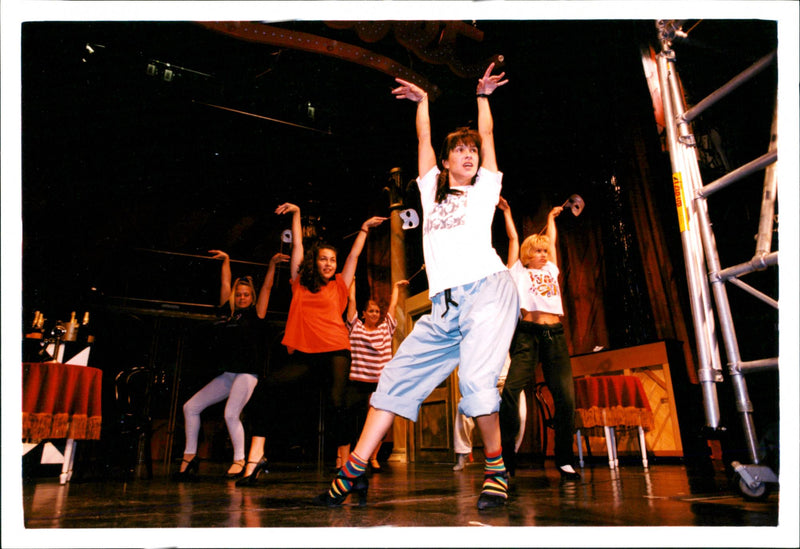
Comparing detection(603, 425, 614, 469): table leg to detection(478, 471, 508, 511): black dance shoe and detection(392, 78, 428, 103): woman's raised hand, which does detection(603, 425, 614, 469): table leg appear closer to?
detection(478, 471, 508, 511): black dance shoe

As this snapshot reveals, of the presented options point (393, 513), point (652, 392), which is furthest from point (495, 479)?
point (652, 392)

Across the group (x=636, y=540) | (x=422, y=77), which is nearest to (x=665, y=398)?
(x=422, y=77)

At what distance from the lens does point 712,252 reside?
1941mm

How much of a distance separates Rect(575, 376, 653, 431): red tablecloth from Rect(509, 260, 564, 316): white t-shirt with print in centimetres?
130

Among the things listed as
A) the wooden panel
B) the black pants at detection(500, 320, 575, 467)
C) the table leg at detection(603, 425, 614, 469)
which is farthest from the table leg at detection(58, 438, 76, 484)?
the wooden panel

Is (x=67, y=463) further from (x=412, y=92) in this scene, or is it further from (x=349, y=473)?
(x=412, y=92)

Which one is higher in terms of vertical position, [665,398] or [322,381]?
[322,381]

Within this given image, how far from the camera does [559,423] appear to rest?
3098 millimetres

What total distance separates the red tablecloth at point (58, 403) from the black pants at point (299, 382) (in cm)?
123

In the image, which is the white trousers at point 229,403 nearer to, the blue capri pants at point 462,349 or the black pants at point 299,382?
the black pants at point 299,382

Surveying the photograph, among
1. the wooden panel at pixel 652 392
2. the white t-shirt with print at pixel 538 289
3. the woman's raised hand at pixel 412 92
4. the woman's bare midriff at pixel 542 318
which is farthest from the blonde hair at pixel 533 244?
the wooden panel at pixel 652 392

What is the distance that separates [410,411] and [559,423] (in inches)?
63.9

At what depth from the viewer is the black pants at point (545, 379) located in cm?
308

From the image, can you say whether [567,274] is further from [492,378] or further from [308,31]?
[492,378]
